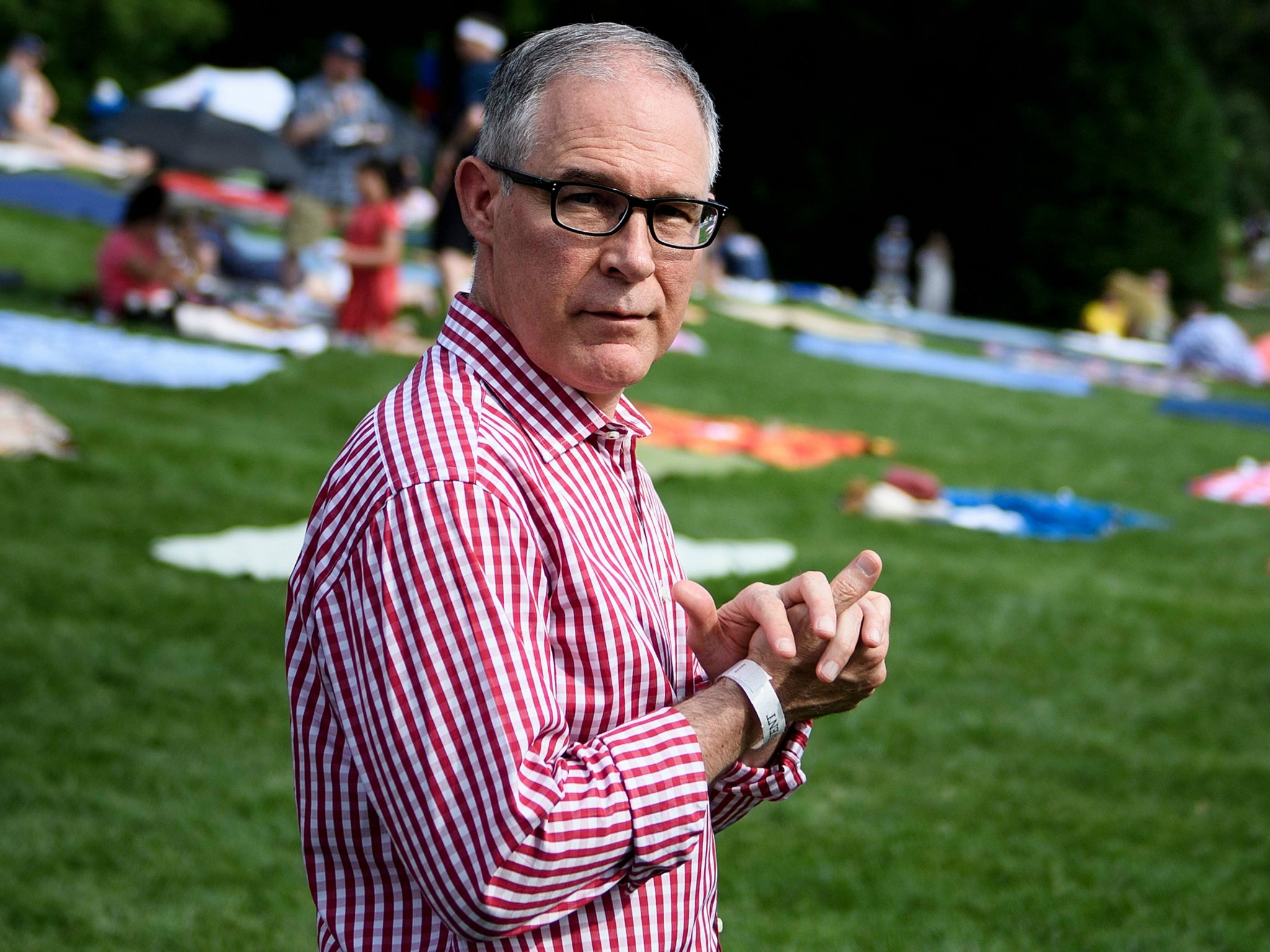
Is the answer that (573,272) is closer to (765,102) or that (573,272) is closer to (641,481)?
(641,481)

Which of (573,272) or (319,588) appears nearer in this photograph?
(319,588)

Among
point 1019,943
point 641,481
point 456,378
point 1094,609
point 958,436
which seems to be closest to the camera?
point 456,378

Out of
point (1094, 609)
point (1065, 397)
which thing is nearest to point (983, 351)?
point (1065, 397)

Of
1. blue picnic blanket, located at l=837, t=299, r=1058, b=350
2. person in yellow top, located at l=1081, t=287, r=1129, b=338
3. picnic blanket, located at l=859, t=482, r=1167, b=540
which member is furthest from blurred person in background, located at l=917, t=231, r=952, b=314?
picnic blanket, located at l=859, t=482, r=1167, b=540

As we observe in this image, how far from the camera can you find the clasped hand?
159cm

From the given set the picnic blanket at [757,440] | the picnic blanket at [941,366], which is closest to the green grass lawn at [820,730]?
the picnic blanket at [757,440]

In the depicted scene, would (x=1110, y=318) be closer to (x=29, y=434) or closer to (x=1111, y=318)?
(x=1111, y=318)

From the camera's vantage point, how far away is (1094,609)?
20.4ft

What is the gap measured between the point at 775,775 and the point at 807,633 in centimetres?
24

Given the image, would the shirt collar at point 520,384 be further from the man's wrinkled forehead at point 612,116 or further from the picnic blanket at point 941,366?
the picnic blanket at point 941,366

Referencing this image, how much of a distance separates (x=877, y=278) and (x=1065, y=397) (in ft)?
44.8

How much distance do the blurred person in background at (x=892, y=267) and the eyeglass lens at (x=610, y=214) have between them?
80.1 feet

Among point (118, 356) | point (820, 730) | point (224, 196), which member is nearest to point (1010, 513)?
point (820, 730)

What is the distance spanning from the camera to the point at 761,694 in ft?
5.18
